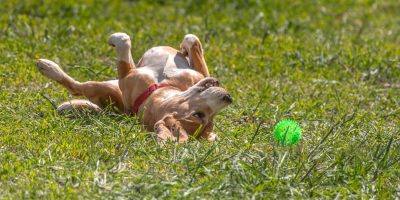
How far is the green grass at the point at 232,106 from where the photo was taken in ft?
16.9

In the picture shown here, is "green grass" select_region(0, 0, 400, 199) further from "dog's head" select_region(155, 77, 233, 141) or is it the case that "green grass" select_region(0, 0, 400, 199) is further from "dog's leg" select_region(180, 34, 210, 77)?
"dog's leg" select_region(180, 34, 210, 77)

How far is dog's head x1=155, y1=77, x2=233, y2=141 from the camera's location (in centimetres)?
606

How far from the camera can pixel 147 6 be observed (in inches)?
424

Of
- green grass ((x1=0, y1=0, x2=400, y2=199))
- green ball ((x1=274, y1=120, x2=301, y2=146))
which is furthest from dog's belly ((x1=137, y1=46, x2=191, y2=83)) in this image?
green ball ((x1=274, y1=120, x2=301, y2=146))

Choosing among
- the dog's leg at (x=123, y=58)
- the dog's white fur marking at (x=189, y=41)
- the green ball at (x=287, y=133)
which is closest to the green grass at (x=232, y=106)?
the green ball at (x=287, y=133)

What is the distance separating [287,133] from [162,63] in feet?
3.98

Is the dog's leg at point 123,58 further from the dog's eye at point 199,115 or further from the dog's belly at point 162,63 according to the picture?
the dog's eye at point 199,115

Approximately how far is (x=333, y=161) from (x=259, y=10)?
17.5 ft

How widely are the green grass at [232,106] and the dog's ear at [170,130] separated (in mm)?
83

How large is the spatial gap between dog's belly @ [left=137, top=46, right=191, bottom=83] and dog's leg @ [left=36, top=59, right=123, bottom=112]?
0.81ft

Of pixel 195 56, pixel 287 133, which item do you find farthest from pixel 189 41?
pixel 287 133

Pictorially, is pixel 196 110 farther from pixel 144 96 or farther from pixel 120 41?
pixel 120 41

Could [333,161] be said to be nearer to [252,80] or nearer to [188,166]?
[188,166]

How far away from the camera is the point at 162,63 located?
6848 mm
